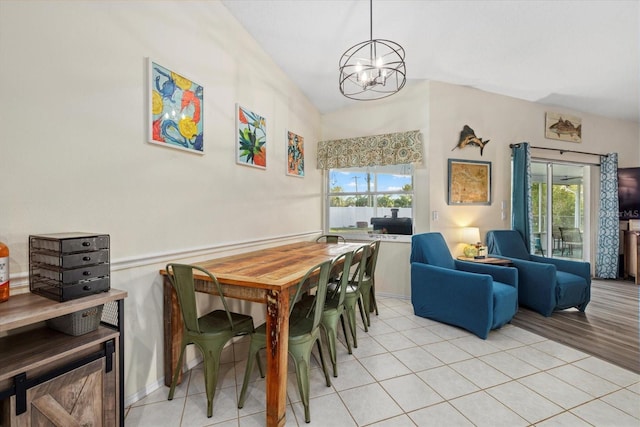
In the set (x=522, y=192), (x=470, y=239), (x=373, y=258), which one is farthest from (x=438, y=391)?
(x=522, y=192)

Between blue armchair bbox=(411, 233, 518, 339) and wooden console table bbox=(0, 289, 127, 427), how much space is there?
9.21 ft

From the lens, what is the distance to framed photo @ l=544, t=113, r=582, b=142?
4586 mm

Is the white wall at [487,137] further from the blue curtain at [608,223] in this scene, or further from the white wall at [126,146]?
the white wall at [126,146]

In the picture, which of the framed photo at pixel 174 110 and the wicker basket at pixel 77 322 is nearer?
the wicker basket at pixel 77 322

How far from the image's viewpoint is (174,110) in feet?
6.97

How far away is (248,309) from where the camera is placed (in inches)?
116

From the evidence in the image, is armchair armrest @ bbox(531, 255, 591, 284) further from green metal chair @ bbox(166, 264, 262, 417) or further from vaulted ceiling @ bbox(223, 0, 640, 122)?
green metal chair @ bbox(166, 264, 262, 417)

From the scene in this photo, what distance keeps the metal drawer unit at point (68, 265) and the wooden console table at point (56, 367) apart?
1.8 inches

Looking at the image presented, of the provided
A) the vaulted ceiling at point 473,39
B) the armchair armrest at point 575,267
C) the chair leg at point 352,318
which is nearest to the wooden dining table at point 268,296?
the chair leg at point 352,318

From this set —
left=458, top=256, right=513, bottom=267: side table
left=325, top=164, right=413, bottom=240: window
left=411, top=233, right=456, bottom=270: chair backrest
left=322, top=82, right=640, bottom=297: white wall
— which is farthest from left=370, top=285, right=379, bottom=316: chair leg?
left=458, top=256, right=513, bottom=267: side table

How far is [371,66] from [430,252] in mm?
2134

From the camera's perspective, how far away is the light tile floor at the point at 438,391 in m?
1.68

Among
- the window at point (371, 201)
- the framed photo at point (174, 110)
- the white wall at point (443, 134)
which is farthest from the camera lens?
the window at point (371, 201)

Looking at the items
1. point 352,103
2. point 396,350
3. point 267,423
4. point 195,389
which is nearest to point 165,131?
point 195,389
